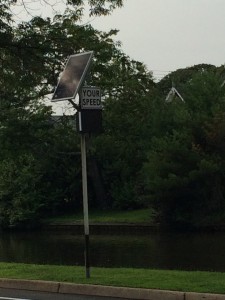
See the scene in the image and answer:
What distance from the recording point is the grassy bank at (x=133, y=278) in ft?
33.3

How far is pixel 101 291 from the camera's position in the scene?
10.4 metres

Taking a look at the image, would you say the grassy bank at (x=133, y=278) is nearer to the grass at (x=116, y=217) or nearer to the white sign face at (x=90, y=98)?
the white sign face at (x=90, y=98)

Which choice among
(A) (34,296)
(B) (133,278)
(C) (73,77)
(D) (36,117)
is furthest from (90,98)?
(D) (36,117)

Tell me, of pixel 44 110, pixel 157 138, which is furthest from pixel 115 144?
pixel 44 110

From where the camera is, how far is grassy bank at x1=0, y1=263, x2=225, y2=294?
10162 millimetres

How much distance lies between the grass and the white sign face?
88.2 ft

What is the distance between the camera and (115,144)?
148 feet

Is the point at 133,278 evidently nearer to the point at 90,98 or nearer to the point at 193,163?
the point at 90,98

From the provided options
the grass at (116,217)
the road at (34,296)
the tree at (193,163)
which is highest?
the tree at (193,163)

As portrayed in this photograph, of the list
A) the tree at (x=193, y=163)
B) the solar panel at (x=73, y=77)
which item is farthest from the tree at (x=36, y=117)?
the tree at (x=193, y=163)

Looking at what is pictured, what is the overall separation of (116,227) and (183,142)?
7104mm

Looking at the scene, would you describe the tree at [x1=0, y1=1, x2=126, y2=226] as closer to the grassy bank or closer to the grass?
the grass

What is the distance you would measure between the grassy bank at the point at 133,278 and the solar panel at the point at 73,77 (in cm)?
340

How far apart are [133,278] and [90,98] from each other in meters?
3.43
